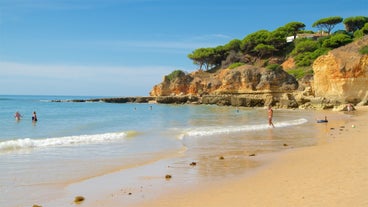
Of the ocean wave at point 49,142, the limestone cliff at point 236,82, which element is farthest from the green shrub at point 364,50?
the ocean wave at point 49,142

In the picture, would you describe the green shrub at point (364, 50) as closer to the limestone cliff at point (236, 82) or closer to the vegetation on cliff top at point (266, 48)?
the limestone cliff at point (236, 82)

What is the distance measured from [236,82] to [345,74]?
83.6ft

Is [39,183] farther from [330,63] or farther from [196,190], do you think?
[330,63]

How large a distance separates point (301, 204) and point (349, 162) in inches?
163

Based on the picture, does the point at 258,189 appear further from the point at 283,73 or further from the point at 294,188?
the point at 283,73

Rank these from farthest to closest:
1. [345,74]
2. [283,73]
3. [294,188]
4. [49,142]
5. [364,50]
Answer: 1. [283,73]
2. [345,74]
3. [364,50]
4. [49,142]
5. [294,188]

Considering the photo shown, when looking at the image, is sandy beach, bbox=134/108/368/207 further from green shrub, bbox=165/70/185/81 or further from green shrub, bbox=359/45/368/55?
green shrub, bbox=165/70/185/81

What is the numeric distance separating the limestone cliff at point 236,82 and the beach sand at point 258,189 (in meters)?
51.5

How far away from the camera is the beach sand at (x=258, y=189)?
6.15m

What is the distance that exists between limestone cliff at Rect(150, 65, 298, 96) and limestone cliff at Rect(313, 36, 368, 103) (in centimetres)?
1572

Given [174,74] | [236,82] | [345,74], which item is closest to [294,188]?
[345,74]

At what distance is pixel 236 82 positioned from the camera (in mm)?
63969

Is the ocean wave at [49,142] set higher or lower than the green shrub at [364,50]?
lower

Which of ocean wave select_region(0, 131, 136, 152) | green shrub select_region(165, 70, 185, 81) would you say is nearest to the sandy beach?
ocean wave select_region(0, 131, 136, 152)
